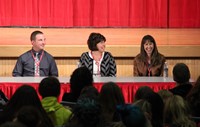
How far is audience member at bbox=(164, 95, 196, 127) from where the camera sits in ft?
11.0

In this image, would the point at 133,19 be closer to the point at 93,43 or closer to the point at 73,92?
the point at 93,43

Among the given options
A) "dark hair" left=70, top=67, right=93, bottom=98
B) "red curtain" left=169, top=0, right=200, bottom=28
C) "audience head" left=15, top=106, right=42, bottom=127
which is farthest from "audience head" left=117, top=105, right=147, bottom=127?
"red curtain" left=169, top=0, right=200, bottom=28

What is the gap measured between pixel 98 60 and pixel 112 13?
2.80 m

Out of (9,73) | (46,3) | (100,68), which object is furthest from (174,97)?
(46,3)

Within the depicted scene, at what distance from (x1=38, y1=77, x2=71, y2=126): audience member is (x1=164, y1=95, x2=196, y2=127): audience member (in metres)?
0.74

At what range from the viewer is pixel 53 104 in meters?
3.80

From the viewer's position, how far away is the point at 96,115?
3119mm

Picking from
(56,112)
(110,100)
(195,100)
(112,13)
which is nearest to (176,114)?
(110,100)

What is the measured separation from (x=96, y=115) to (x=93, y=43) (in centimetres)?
376

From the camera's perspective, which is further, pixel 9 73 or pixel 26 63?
pixel 9 73

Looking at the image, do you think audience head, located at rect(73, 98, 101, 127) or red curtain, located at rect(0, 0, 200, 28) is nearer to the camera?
audience head, located at rect(73, 98, 101, 127)

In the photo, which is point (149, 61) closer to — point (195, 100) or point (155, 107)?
point (195, 100)

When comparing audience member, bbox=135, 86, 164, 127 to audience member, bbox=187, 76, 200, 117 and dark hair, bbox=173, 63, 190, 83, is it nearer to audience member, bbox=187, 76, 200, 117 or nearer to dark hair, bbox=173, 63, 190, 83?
audience member, bbox=187, 76, 200, 117

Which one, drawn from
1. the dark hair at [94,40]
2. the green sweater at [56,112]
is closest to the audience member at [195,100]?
the green sweater at [56,112]
